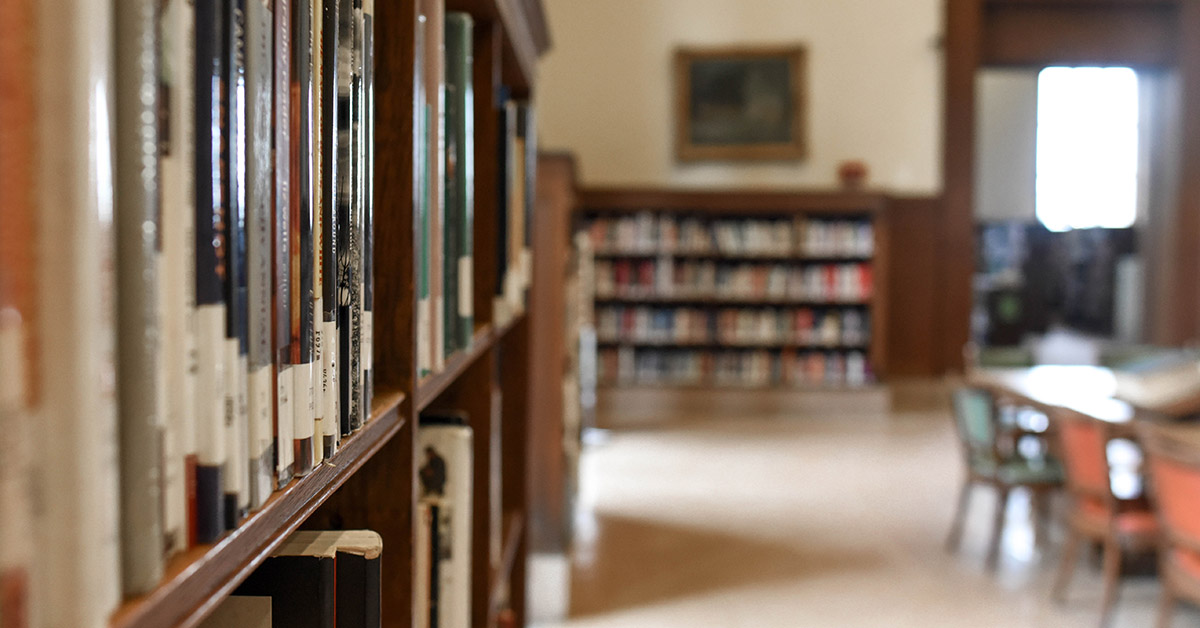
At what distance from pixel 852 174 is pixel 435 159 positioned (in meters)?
8.33

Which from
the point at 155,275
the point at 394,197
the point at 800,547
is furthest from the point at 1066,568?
the point at 155,275

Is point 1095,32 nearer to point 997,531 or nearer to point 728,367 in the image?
point 728,367

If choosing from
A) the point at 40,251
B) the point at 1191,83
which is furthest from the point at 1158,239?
the point at 40,251

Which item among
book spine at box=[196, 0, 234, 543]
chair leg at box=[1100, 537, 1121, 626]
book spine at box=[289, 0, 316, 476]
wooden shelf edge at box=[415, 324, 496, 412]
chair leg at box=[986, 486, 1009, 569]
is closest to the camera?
book spine at box=[196, 0, 234, 543]

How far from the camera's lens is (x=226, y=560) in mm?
461

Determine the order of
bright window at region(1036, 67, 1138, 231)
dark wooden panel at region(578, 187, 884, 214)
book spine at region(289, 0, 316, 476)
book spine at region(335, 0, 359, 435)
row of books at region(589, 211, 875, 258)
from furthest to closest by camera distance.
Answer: bright window at region(1036, 67, 1138, 231), row of books at region(589, 211, 875, 258), dark wooden panel at region(578, 187, 884, 214), book spine at region(335, 0, 359, 435), book spine at region(289, 0, 316, 476)

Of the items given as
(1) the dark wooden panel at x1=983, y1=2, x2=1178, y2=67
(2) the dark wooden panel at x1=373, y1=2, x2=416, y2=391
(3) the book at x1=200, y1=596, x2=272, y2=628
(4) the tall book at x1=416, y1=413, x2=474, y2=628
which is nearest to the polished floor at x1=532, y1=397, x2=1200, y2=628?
(4) the tall book at x1=416, y1=413, x2=474, y2=628

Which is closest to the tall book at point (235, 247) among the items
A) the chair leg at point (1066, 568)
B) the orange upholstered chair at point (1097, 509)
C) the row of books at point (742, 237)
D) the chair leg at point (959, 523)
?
the orange upholstered chair at point (1097, 509)

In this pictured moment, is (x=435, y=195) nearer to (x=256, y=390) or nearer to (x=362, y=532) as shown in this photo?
(x=362, y=532)

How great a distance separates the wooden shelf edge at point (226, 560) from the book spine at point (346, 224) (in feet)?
0.12

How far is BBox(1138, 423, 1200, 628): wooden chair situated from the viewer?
300 cm

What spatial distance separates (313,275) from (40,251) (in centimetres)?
28

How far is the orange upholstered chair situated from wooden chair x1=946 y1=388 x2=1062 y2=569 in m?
0.35

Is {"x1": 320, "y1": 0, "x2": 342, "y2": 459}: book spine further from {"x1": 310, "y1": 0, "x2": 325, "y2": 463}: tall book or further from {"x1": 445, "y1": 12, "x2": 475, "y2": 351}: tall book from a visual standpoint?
{"x1": 445, "y1": 12, "x2": 475, "y2": 351}: tall book
